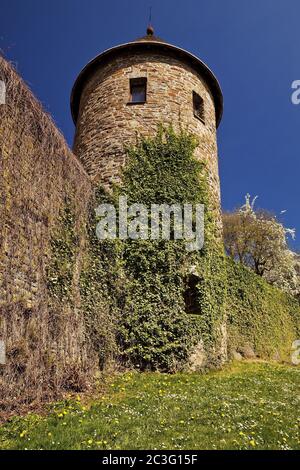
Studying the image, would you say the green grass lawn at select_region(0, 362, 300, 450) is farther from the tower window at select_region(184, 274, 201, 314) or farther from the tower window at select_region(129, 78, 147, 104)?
the tower window at select_region(129, 78, 147, 104)

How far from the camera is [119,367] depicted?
7.86 meters

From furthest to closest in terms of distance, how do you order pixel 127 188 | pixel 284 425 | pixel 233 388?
1. pixel 127 188
2. pixel 233 388
3. pixel 284 425

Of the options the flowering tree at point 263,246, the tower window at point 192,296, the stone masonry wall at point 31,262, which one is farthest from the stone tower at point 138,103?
the flowering tree at point 263,246

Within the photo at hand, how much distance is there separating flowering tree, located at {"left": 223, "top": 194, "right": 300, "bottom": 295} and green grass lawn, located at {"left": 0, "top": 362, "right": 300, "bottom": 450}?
73.0 feet

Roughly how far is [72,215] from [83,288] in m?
1.67

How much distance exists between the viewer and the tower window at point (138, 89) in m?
11.1

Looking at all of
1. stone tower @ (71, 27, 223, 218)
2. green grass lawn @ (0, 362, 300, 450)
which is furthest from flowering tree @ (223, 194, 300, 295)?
green grass lawn @ (0, 362, 300, 450)

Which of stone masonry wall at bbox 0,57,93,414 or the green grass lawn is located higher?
stone masonry wall at bbox 0,57,93,414

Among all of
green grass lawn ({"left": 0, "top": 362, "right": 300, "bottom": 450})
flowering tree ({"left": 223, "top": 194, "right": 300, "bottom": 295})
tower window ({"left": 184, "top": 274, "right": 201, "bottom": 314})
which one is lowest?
green grass lawn ({"left": 0, "top": 362, "right": 300, "bottom": 450})

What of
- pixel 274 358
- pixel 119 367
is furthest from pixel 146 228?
pixel 274 358

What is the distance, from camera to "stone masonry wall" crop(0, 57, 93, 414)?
18.5 feet

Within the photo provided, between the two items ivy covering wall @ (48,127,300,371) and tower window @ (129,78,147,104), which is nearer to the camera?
ivy covering wall @ (48,127,300,371)

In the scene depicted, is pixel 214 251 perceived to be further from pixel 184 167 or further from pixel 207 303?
pixel 184 167
